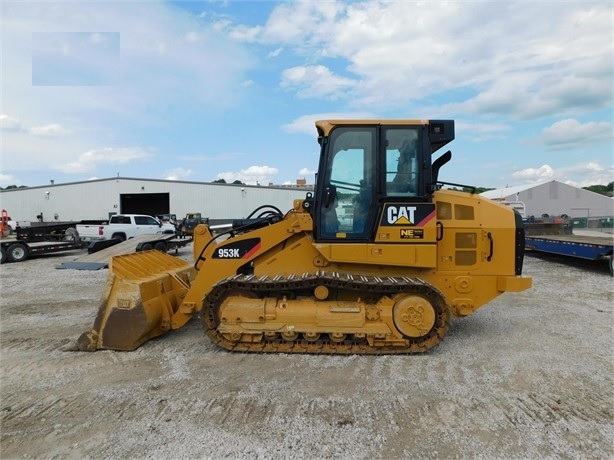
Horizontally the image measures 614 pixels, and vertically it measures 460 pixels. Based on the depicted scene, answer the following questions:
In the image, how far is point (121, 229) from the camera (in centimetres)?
2023

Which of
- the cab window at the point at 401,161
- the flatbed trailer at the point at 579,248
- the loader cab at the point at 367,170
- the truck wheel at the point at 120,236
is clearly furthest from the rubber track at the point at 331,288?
the truck wheel at the point at 120,236

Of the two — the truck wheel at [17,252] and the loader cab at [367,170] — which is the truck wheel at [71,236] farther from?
the loader cab at [367,170]

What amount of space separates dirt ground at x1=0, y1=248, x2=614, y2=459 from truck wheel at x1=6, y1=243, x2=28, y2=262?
39.8ft

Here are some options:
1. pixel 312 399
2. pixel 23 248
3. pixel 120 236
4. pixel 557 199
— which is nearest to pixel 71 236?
pixel 120 236

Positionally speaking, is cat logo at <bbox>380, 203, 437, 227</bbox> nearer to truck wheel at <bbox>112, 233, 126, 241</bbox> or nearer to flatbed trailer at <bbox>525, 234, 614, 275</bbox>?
flatbed trailer at <bbox>525, 234, 614, 275</bbox>

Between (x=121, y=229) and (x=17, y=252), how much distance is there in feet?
14.9

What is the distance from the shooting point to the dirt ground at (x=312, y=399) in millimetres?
3359

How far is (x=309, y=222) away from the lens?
18.6 feet

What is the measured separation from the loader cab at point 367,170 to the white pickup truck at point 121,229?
15.5m

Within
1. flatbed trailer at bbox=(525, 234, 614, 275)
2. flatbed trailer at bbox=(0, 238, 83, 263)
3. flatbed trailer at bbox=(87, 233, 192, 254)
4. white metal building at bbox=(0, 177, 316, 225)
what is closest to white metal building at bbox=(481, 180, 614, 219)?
white metal building at bbox=(0, 177, 316, 225)

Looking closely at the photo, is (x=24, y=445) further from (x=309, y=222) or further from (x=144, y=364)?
(x=309, y=222)

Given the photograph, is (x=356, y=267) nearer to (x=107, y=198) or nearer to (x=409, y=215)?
(x=409, y=215)

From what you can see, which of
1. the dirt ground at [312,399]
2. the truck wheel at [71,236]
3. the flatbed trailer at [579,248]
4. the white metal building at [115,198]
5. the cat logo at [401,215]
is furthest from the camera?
the white metal building at [115,198]

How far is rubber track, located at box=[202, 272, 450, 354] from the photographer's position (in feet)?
17.3
